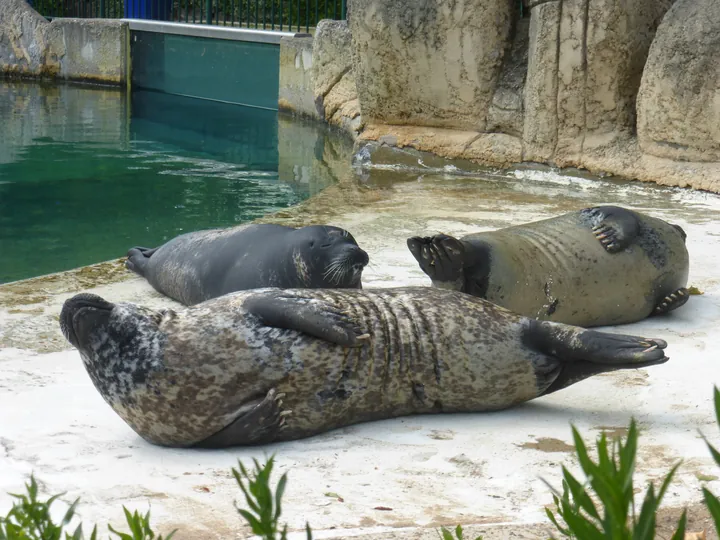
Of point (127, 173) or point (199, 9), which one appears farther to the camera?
point (199, 9)

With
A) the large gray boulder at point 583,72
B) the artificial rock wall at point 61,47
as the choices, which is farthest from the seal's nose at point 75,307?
the artificial rock wall at point 61,47

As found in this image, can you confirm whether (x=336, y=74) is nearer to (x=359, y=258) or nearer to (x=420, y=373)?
(x=359, y=258)

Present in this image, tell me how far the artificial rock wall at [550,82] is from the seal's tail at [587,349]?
4.97 meters

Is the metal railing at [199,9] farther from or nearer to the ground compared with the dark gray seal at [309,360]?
farther from the ground

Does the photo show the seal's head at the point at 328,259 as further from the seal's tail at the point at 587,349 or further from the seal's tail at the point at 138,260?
the seal's tail at the point at 138,260

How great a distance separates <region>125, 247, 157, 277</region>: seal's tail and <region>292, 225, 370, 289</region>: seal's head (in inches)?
63.6

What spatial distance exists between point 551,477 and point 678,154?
6.01 metres

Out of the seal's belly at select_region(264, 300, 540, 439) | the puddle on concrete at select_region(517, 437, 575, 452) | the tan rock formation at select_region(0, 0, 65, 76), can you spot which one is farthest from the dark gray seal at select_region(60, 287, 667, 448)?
the tan rock formation at select_region(0, 0, 65, 76)

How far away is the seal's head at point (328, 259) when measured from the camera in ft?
15.3

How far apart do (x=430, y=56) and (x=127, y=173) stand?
11.4ft

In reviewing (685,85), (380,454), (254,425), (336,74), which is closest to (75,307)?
(254,425)

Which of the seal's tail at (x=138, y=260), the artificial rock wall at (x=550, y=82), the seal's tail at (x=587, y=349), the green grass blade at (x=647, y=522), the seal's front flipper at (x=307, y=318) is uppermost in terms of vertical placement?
the artificial rock wall at (x=550, y=82)

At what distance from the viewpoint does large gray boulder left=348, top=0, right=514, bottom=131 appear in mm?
9758

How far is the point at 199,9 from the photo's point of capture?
2123 centimetres
